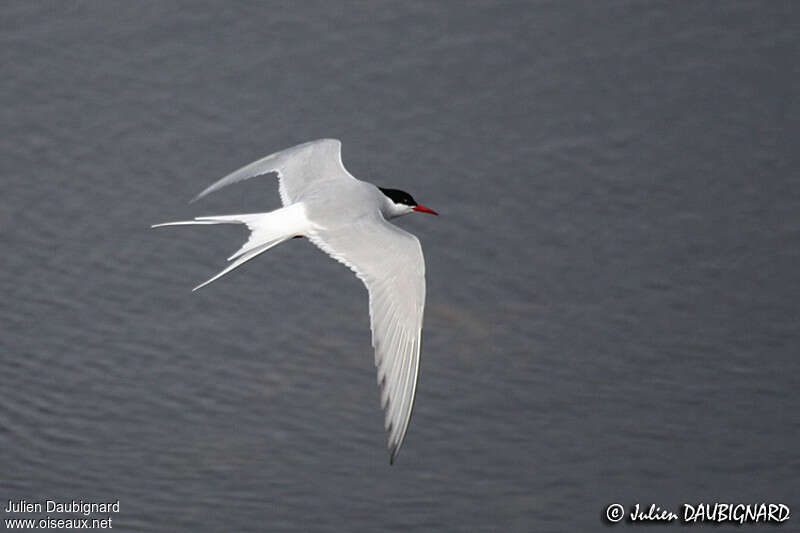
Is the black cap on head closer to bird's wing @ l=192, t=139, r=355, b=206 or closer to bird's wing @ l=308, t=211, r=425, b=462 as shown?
bird's wing @ l=192, t=139, r=355, b=206

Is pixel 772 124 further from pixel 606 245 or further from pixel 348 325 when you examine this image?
pixel 348 325

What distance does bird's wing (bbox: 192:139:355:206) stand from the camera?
864 cm

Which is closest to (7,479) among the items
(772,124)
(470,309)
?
(470,309)

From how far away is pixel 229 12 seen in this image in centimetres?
1232

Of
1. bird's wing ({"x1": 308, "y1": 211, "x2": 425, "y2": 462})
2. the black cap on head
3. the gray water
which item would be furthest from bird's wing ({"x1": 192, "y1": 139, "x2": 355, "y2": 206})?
the gray water

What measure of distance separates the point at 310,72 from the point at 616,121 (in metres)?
2.28

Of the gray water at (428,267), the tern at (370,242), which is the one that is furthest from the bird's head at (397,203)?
the gray water at (428,267)

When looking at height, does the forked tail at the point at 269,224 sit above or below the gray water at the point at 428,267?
above

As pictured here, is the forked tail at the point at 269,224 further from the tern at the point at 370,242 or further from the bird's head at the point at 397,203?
the bird's head at the point at 397,203

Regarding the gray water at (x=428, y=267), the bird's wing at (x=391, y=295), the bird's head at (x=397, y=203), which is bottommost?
the gray water at (x=428, y=267)

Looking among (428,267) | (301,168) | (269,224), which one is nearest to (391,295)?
(269,224)

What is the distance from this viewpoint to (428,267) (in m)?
9.65

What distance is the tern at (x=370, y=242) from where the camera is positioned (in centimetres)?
688

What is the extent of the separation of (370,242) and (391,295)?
40cm
